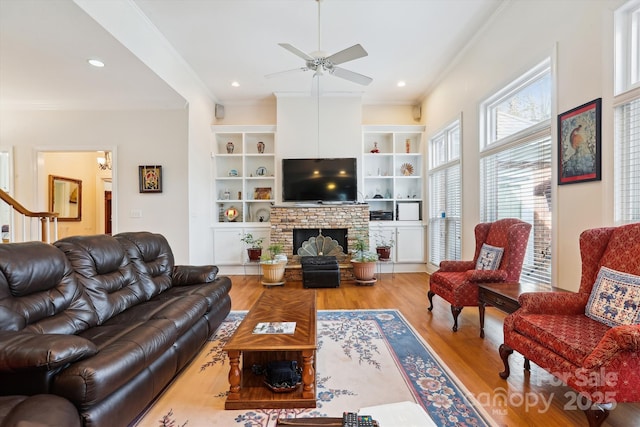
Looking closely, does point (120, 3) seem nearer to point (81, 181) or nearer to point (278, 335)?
point (278, 335)

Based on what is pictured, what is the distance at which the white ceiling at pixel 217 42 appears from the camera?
305cm

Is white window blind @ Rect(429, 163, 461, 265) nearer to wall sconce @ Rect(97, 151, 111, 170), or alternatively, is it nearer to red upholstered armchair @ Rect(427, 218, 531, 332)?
red upholstered armchair @ Rect(427, 218, 531, 332)

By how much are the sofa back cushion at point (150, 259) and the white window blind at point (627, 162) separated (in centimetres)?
385

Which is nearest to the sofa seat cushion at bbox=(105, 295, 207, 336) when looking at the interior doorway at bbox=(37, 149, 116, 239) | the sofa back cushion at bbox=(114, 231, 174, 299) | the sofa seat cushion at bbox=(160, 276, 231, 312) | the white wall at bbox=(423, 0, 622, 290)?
the sofa seat cushion at bbox=(160, 276, 231, 312)

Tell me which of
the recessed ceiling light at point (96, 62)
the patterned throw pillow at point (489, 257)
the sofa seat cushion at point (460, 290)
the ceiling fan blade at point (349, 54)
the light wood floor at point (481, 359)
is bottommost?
the light wood floor at point (481, 359)

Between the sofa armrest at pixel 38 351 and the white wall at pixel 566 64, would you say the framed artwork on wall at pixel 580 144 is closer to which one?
the white wall at pixel 566 64

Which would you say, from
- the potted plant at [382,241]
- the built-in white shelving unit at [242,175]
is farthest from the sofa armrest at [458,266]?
the built-in white shelving unit at [242,175]

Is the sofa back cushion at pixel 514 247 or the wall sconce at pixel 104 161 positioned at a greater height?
the wall sconce at pixel 104 161

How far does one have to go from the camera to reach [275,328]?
2.01 meters

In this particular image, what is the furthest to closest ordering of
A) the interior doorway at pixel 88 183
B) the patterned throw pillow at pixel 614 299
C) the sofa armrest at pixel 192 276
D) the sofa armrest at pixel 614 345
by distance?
1. the interior doorway at pixel 88 183
2. the sofa armrest at pixel 192 276
3. the patterned throw pillow at pixel 614 299
4. the sofa armrest at pixel 614 345

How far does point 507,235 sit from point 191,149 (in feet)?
15.4

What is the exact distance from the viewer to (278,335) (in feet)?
6.25

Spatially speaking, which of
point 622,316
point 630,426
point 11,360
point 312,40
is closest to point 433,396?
point 630,426

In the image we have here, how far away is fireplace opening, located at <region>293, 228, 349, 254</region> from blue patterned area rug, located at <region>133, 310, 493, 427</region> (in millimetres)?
2902
